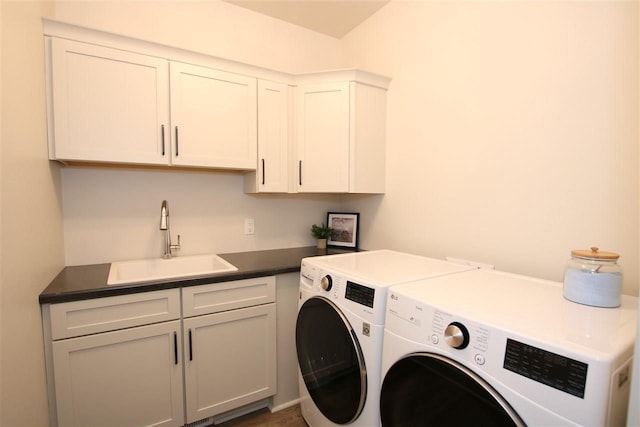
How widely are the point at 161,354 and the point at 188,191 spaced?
100 centimetres

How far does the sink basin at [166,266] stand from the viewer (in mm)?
1742

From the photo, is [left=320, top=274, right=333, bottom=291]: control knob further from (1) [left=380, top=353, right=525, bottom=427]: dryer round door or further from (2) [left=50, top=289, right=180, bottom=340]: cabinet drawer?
(2) [left=50, top=289, right=180, bottom=340]: cabinet drawer

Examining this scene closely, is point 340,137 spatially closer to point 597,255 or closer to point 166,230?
point 166,230

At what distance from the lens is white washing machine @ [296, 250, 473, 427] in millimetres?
1119

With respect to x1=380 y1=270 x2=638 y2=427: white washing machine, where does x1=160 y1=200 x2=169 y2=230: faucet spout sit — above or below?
above

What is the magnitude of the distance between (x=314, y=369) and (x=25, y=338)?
1143mm

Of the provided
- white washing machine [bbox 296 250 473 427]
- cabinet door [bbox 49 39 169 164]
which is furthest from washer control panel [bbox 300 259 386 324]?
cabinet door [bbox 49 39 169 164]

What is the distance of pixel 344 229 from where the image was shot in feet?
8.03

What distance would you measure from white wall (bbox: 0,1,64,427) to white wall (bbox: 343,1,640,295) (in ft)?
6.10

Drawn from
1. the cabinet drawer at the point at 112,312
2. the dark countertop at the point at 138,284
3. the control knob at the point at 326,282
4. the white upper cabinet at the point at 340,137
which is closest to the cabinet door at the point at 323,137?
the white upper cabinet at the point at 340,137

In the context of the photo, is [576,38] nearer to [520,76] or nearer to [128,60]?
A: [520,76]

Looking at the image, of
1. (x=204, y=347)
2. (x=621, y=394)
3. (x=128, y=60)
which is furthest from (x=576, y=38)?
(x=204, y=347)

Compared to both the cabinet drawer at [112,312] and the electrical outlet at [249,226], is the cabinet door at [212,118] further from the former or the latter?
the cabinet drawer at [112,312]

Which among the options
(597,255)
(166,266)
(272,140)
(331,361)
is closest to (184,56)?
(272,140)
